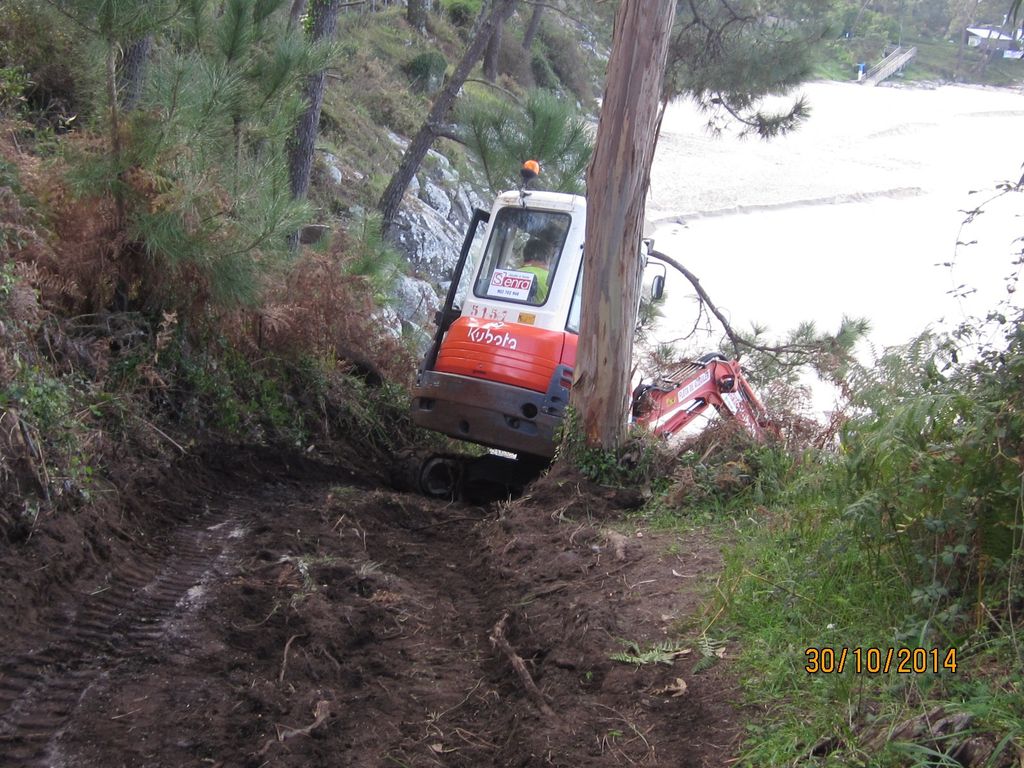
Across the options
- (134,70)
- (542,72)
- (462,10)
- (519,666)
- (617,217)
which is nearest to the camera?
(519,666)

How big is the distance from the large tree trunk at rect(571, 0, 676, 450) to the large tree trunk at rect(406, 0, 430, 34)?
2450 cm

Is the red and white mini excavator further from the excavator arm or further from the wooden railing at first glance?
the wooden railing

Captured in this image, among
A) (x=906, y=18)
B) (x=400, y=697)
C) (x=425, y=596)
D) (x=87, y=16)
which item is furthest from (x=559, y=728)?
(x=906, y=18)

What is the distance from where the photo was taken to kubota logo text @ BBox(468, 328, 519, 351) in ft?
28.4

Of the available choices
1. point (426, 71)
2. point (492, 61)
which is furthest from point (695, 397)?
point (492, 61)

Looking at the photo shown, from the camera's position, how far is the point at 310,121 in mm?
12609

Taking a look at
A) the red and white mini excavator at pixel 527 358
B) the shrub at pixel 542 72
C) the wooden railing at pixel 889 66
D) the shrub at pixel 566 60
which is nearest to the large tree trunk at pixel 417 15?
the shrub at pixel 542 72

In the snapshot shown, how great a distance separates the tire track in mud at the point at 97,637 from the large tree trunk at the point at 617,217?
2902mm

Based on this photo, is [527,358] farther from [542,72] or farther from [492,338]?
[542,72]

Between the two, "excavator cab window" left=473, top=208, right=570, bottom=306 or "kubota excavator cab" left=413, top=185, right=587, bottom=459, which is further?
"excavator cab window" left=473, top=208, right=570, bottom=306

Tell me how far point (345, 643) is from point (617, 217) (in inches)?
161

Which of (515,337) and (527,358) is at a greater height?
(515,337)

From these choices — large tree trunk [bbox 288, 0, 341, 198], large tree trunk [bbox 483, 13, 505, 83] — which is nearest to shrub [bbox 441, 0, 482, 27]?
large tree trunk [bbox 483, 13, 505, 83]

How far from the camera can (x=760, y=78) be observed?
1295cm
